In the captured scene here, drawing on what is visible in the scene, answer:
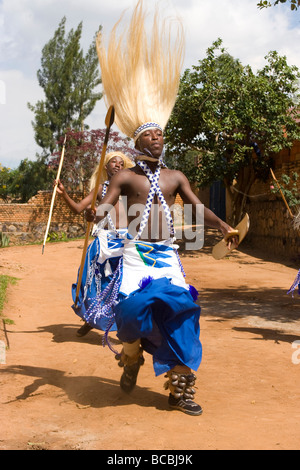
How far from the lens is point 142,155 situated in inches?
168

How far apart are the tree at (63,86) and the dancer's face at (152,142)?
23889 mm

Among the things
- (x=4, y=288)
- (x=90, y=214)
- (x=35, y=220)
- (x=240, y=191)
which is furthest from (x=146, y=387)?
(x=35, y=220)

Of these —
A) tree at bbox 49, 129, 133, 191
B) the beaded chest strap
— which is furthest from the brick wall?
the beaded chest strap

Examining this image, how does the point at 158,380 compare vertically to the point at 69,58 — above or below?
below

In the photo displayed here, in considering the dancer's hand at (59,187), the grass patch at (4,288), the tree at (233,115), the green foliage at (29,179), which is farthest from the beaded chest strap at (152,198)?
the green foliage at (29,179)

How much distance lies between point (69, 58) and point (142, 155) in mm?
25303

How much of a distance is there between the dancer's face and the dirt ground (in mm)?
1826

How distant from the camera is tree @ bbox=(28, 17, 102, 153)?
27.6m

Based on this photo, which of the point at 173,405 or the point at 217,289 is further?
the point at 217,289

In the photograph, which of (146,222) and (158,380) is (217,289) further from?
(146,222)

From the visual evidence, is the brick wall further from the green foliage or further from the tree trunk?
the tree trunk

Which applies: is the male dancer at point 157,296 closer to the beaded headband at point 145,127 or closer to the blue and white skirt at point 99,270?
the beaded headband at point 145,127

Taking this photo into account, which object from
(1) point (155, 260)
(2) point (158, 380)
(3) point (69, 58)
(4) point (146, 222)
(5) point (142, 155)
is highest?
(3) point (69, 58)

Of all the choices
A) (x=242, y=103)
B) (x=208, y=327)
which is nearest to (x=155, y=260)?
(x=208, y=327)
